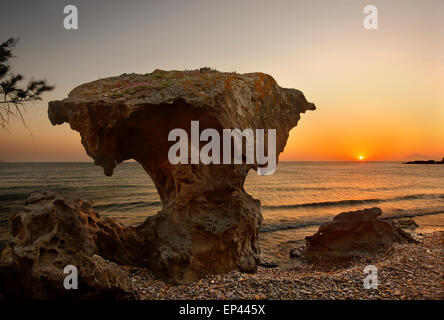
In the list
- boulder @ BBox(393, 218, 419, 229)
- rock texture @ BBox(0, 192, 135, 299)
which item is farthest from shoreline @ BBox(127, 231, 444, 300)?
boulder @ BBox(393, 218, 419, 229)

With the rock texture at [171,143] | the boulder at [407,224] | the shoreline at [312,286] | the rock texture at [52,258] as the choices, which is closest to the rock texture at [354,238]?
the shoreline at [312,286]

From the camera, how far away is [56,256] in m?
5.38

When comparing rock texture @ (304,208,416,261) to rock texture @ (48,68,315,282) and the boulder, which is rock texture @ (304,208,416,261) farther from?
the boulder

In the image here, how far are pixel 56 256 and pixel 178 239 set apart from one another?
2.82 metres

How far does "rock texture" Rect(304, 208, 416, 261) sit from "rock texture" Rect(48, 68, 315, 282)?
4.05 m

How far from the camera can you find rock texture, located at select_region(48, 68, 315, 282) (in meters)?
6.86

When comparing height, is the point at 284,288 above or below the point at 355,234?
above

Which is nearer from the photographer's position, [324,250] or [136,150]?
[136,150]

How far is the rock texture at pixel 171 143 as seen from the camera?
22.5ft

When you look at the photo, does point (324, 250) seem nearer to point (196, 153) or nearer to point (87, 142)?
point (196, 153)

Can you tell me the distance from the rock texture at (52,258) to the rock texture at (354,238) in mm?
8493

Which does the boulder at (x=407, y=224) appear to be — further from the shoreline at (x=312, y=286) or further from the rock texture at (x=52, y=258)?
the rock texture at (x=52, y=258)
